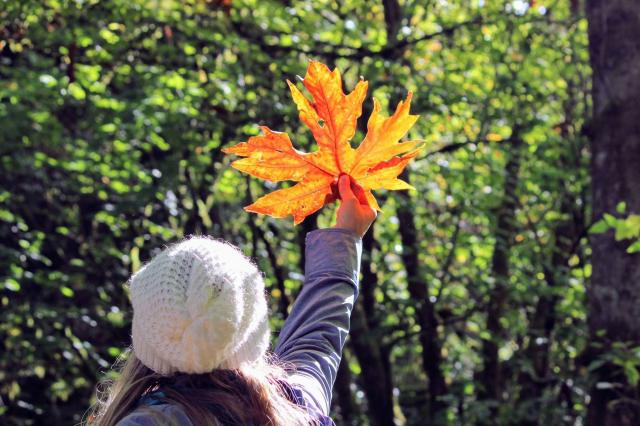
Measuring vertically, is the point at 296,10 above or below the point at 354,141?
above

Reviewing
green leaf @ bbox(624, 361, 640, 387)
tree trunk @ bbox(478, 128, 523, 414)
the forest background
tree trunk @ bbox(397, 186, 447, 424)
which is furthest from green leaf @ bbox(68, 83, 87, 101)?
green leaf @ bbox(624, 361, 640, 387)

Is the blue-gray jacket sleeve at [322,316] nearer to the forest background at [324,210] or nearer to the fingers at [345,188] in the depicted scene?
the fingers at [345,188]

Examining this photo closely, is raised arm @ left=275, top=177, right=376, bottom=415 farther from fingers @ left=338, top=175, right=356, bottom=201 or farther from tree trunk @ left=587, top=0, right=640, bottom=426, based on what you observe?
tree trunk @ left=587, top=0, right=640, bottom=426

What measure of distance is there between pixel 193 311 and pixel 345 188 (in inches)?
25.7

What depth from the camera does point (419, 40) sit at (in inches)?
217

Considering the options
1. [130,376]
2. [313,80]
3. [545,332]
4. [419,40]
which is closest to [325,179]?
[313,80]

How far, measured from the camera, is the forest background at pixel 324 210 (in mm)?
5430

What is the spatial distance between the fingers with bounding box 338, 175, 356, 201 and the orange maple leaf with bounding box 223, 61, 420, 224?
0.01 metres

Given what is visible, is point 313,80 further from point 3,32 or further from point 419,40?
point 3,32

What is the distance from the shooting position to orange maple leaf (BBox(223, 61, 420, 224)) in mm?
1876

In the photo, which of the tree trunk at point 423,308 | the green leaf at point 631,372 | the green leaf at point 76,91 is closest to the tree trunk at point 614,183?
the green leaf at point 631,372

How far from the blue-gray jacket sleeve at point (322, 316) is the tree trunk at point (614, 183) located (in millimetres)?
2716

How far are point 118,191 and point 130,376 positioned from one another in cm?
432

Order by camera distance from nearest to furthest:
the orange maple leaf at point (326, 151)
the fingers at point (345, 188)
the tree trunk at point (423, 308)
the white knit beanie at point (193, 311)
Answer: the white knit beanie at point (193, 311)
the orange maple leaf at point (326, 151)
the fingers at point (345, 188)
the tree trunk at point (423, 308)
